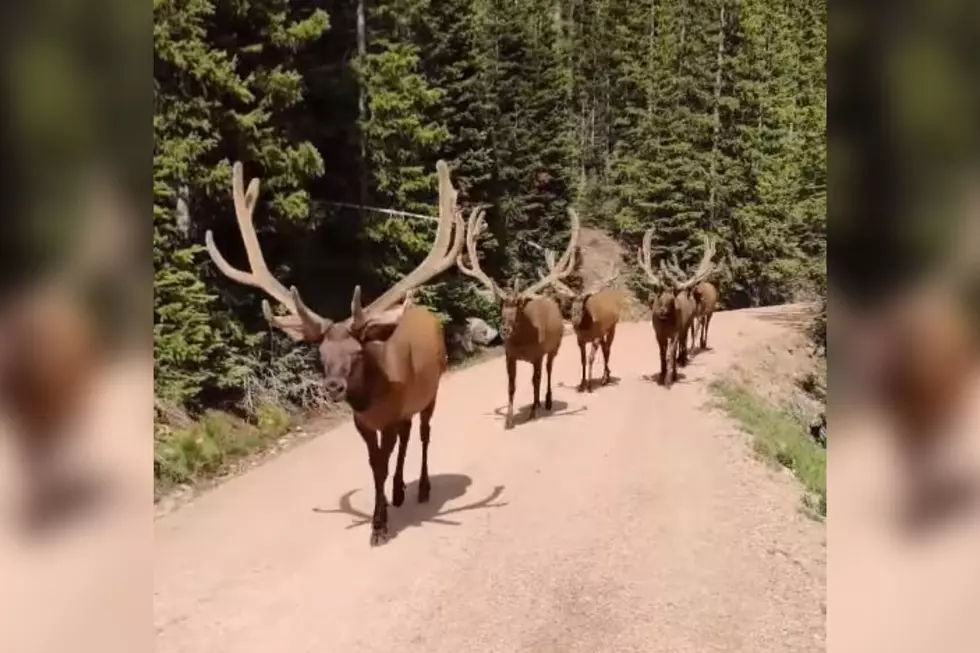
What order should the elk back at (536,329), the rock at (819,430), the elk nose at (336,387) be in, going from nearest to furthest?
1. the rock at (819,430)
2. the elk nose at (336,387)
3. the elk back at (536,329)

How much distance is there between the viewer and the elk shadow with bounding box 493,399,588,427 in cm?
186

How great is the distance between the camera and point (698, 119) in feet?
6.12

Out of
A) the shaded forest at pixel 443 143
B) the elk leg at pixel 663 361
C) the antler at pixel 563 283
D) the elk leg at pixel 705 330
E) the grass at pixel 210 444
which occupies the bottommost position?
the grass at pixel 210 444

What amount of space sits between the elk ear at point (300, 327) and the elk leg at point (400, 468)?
28cm

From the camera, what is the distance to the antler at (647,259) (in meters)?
1.96

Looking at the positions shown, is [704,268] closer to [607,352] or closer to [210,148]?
[607,352]

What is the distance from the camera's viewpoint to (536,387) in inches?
78.5

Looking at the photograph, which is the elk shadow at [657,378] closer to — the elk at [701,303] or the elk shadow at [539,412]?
the elk at [701,303]
